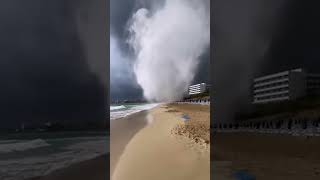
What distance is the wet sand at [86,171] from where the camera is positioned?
3.95 meters

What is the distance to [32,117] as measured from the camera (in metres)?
3.90

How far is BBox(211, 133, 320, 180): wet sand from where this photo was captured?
332 centimetres

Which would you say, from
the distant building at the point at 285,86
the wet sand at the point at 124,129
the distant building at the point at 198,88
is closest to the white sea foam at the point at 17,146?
the wet sand at the point at 124,129

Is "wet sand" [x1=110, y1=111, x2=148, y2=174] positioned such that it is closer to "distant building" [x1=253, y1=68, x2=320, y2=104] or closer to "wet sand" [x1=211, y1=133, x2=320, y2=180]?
"wet sand" [x1=211, y1=133, x2=320, y2=180]

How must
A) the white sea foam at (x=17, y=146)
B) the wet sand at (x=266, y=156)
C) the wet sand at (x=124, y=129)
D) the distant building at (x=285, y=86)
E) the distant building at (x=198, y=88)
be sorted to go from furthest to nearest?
the wet sand at (x=124, y=129)
the distant building at (x=198, y=88)
the white sea foam at (x=17, y=146)
the distant building at (x=285, y=86)
the wet sand at (x=266, y=156)

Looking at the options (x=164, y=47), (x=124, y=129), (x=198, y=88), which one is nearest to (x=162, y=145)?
(x=124, y=129)

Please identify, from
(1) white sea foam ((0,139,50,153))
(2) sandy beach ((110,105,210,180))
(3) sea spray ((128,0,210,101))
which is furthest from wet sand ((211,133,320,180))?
(1) white sea foam ((0,139,50,153))

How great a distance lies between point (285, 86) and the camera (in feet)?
11.7

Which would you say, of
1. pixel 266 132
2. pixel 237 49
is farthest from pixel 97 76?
pixel 266 132

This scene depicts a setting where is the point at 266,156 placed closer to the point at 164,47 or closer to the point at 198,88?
the point at 198,88

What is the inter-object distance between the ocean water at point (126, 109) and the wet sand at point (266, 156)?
1452 millimetres

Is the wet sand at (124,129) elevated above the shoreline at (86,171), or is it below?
above

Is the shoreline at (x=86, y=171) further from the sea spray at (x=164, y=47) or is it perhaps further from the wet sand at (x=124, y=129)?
the sea spray at (x=164, y=47)

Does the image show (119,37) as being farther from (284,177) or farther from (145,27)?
(284,177)
